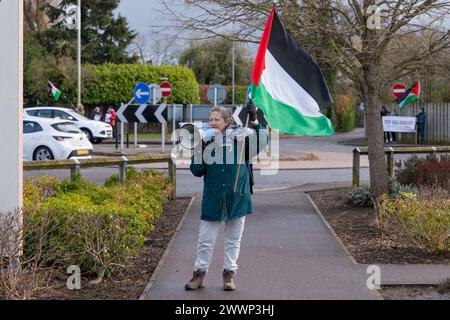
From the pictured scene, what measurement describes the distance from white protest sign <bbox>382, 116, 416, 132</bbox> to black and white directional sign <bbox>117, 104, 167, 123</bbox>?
14175 mm

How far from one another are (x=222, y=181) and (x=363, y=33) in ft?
17.4

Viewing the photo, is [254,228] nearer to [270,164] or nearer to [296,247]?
[296,247]

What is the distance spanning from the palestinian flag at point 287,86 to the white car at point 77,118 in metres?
25.2

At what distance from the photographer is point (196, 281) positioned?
7.16 metres

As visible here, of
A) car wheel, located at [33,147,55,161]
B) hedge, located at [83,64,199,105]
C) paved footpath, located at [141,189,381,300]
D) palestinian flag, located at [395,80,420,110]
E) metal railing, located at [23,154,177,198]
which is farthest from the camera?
hedge, located at [83,64,199,105]

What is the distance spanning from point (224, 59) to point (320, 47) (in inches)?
2076

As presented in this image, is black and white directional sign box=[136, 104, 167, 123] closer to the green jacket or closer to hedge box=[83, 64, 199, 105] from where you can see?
hedge box=[83, 64, 199, 105]

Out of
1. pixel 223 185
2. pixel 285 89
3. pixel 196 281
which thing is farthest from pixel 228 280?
pixel 285 89

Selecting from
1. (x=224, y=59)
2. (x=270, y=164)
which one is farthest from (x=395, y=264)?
(x=224, y=59)

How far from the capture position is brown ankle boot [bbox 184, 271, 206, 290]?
7.12 meters

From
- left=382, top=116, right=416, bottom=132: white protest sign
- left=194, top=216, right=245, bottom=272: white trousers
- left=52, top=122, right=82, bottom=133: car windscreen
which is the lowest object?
left=194, top=216, right=245, bottom=272: white trousers

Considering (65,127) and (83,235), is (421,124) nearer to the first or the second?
(65,127)

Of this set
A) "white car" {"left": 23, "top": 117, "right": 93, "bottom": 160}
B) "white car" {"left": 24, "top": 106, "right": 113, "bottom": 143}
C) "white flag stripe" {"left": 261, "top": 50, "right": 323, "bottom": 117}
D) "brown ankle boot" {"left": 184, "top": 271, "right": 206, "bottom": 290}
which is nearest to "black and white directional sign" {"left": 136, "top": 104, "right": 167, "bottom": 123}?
"white car" {"left": 23, "top": 117, "right": 93, "bottom": 160}
